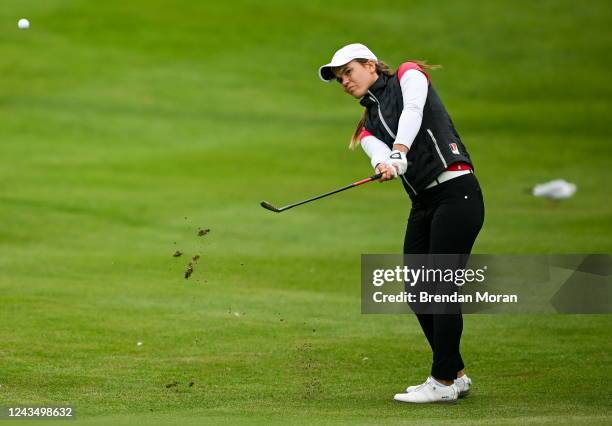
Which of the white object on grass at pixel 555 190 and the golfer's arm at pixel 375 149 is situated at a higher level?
the white object on grass at pixel 555 190

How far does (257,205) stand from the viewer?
22359 mm

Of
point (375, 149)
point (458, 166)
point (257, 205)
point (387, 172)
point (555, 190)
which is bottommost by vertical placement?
point (387, 172)

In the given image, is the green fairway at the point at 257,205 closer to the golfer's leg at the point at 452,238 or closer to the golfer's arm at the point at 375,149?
the golfer's leg at the point at 452,238

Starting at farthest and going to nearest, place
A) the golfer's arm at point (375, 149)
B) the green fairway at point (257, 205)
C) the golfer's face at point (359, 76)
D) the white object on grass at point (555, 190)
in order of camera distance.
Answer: the white object on grass at point (555, 190)
the green fairway at point (257, 205)
the golfer's face at point (359, 76)
the golfer's arm at point (375, 149)

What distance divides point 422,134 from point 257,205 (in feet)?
46.4

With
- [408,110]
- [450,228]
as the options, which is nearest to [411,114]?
[408,110]

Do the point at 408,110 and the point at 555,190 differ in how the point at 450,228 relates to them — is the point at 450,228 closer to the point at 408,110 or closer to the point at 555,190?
the point at 408,110

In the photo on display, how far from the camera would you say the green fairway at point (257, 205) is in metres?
9.16

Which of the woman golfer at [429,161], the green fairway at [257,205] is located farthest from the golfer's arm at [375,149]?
the green fairway at [257,205]

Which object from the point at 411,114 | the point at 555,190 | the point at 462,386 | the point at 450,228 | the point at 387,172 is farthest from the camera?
the point at 555,190

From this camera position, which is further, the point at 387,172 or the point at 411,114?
the point at 411,114

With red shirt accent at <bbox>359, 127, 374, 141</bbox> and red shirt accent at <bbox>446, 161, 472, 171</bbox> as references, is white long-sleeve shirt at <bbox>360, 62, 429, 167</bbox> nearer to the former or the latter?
red shirt accent at <bbox>359, 127, 374, 141</bbox>

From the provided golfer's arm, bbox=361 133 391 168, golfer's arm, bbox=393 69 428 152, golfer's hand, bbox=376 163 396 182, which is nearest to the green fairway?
golfer's hand, bbox=376 163 396 182

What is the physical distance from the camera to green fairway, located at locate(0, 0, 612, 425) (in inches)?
360
